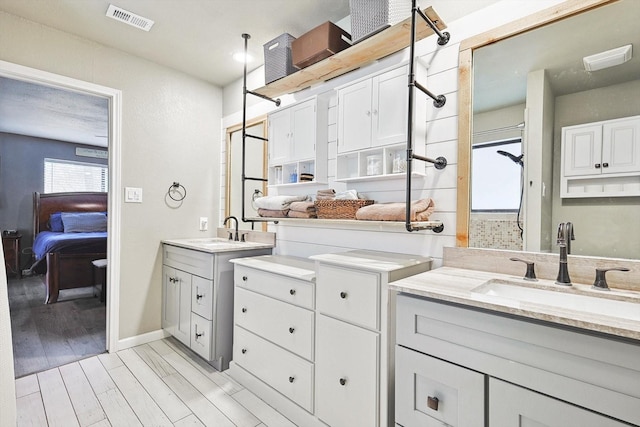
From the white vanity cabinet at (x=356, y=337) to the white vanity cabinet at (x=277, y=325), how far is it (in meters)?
0.09

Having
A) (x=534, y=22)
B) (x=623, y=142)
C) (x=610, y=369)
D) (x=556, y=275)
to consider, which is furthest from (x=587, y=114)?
(x=610, y=369)

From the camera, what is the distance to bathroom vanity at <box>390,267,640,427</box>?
0.84 meters

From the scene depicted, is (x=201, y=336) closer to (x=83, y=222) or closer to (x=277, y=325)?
(x=277, y=325)

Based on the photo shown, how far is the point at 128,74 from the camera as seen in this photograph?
2.74 meters

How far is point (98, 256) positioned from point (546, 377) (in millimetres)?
5033

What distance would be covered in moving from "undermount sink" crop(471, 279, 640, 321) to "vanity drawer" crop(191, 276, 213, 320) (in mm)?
1834

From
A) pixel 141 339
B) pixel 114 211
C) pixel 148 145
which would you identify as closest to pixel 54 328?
pixel 141 339

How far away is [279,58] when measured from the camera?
7.61 feet

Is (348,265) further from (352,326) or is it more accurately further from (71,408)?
(71,408)

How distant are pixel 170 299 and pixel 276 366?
146 cm

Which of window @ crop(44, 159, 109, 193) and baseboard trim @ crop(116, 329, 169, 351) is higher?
window @ crop(44, 159, 109, 193)

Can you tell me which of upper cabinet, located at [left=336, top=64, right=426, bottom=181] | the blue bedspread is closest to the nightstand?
the blue bedspread

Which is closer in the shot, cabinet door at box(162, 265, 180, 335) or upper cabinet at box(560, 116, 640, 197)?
upper cabinet at box(560, 116, 640, 197)

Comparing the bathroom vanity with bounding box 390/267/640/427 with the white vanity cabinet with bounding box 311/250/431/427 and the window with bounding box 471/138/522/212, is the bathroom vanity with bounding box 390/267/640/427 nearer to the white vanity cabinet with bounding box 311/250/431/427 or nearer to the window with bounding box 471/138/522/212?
the white vanity cabinet with bounding box 311/250/431/427
